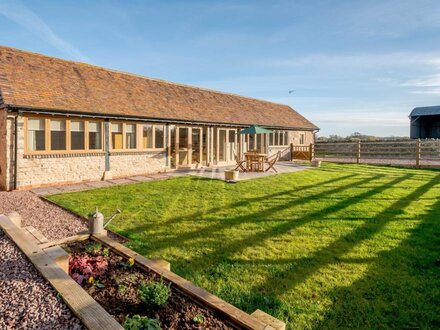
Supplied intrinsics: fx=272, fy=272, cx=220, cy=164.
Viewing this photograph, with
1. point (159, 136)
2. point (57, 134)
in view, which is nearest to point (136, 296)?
point (57, 134)

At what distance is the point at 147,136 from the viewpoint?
13641mm

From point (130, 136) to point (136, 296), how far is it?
10.9 metres

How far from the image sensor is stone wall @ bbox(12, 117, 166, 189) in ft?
32.6

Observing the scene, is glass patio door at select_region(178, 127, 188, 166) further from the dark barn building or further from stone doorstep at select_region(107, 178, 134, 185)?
the dark barn building

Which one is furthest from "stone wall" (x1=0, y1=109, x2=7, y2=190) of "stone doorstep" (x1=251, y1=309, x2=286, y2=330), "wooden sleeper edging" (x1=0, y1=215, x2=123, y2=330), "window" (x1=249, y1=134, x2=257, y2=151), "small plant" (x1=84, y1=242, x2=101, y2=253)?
"window" (x1=249, y1=134, x2=257, y2=151)

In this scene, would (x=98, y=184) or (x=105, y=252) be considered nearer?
(x=105, y=252)

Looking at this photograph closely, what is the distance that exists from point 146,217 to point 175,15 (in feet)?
32.0

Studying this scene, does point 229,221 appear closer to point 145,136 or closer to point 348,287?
point 348,287

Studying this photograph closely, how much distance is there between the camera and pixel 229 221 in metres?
6.18

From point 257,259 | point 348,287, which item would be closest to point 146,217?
point 257,259

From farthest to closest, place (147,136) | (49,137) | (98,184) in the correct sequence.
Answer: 1. (147,136)
2. (98,184)
3. (49,137)

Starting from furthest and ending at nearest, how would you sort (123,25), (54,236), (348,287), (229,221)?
(123,25), (229,221), (54,236), (348,287)

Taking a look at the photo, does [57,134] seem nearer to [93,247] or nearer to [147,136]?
[147,136]

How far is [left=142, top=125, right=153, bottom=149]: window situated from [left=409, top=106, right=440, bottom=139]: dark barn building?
1203 inches
